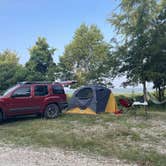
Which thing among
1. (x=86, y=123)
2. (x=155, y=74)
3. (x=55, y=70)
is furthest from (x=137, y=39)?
(x=86, y=123)

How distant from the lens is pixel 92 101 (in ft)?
48.7

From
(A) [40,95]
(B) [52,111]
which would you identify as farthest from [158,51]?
(A) [40,95]

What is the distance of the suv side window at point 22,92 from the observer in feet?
40.0

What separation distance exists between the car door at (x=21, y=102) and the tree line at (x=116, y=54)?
10873mm

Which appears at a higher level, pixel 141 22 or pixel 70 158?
pixel 141 22

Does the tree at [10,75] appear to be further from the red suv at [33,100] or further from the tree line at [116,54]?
the red suv at [33,100]

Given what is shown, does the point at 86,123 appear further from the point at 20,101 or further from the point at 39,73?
the point at 39,73

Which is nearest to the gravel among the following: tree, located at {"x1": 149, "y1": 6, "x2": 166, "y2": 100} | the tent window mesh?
the tent window mesh

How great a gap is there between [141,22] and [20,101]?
1304cm

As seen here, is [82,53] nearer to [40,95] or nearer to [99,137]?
[40,95]

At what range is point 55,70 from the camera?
28.4m

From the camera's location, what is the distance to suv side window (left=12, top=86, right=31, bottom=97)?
40.0 feet

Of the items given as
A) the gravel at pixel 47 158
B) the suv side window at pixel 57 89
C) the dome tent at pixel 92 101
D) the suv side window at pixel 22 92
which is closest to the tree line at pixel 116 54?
the dome tent at pixel 92 101

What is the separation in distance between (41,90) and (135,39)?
11.5 metres
